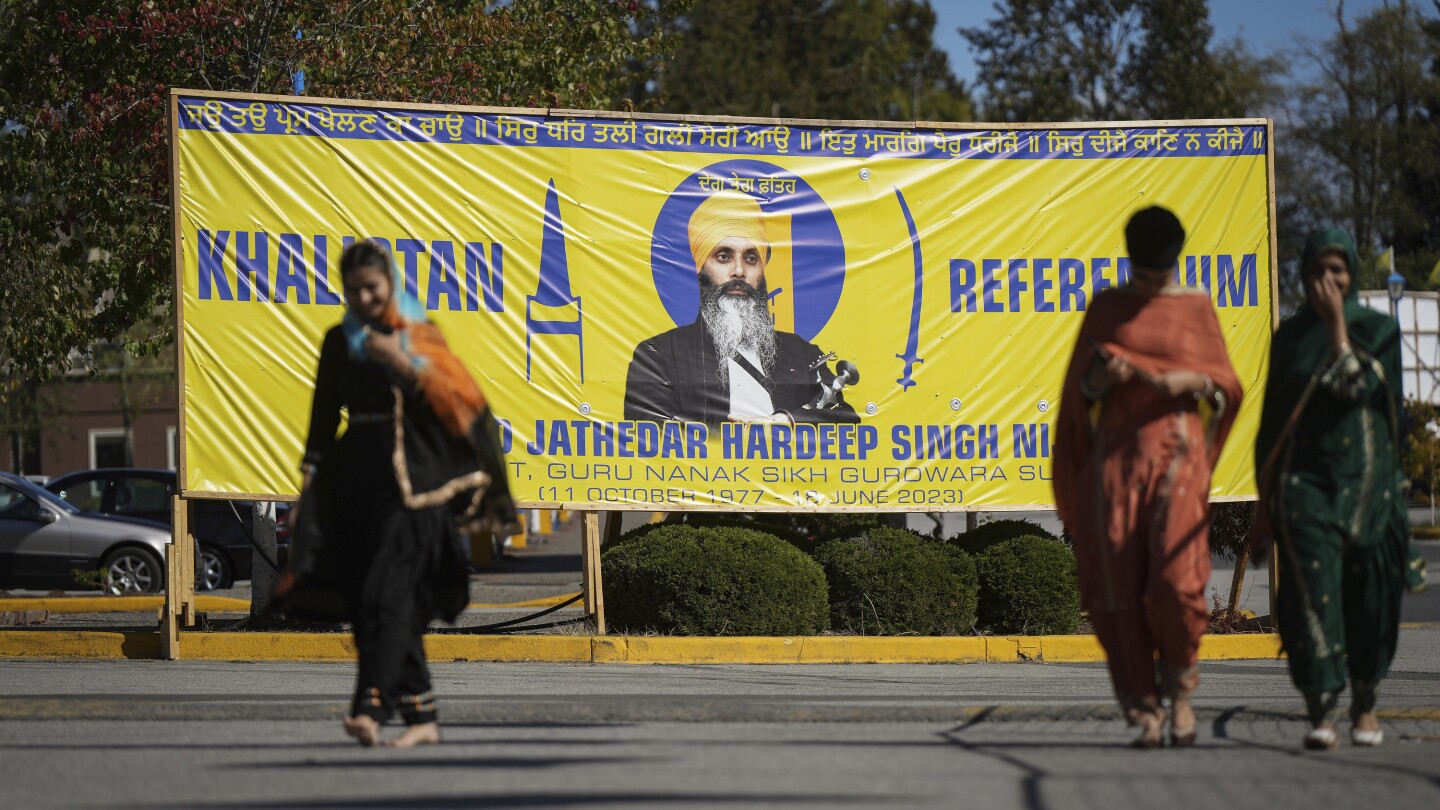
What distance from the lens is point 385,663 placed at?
6.14 m

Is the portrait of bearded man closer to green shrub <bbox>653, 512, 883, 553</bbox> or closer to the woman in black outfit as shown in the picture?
green shrub <bbox>653, 512, 883, 553</bbox>

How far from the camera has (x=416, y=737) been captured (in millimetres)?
6254

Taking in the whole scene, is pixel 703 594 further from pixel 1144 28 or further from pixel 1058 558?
pixel 1144 28

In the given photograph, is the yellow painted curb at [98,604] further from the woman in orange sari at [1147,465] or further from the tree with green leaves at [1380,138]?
the tree with green leaves at [1380,138]

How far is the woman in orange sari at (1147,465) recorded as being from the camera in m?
6.14

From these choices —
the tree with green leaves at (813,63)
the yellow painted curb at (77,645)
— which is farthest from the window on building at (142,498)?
the tree with green leaves at (813,63)

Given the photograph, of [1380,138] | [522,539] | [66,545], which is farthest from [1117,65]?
[66,545]

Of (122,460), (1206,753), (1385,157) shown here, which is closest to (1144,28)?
(1385,157)

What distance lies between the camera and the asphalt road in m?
5.14

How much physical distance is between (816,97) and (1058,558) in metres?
42.2

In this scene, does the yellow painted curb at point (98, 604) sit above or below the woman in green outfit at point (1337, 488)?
below

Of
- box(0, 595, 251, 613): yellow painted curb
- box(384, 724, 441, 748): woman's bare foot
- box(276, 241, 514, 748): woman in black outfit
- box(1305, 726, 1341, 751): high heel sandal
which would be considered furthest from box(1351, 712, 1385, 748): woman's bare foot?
box(0, 595, 251, 613): yellow painted curb

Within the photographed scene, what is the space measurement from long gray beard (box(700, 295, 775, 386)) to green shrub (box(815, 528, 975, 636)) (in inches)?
57.1

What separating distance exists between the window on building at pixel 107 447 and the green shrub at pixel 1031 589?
40798 mm
